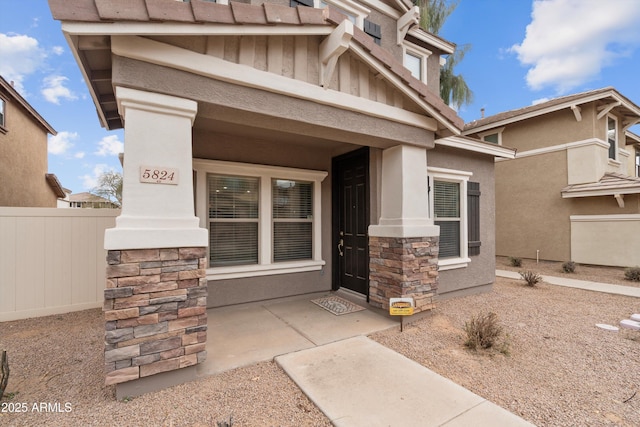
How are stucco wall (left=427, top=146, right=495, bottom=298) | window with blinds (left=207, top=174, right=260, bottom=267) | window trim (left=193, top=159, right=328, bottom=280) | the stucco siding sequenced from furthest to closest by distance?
1. the stucco siding
2. stucco wall (left=427, top=146, right=495, bottom=298)
3. window with blinds (left=207, top=174, right=260, bottom=267)
4. window trim (left=193, top=159, right=328, bottom=280)

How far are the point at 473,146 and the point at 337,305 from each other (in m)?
4.18

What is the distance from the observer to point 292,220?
5344 mm

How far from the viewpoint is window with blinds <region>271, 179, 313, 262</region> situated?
5.20 metres

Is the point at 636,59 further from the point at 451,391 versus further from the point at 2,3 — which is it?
the point at 2,3

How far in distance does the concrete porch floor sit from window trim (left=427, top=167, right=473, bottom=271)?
2.01 meters

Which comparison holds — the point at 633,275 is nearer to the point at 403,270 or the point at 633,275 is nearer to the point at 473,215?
the point at 473,215

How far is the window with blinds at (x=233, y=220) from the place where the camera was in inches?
183

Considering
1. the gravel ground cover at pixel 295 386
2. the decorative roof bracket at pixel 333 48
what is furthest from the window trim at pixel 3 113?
the decorative roof bracket at pixel 333 48

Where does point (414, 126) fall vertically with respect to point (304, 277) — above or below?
above

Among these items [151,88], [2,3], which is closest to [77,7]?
[151,88]

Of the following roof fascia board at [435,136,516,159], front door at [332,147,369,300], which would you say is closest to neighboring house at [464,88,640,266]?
roof fascia board at [435,136,516,159]

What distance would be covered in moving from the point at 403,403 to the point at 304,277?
3.14 metres

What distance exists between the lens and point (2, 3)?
6879mm

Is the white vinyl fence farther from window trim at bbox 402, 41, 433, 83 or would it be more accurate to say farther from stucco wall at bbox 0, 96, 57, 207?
window trim at bbox 402, 41, 433, 83
